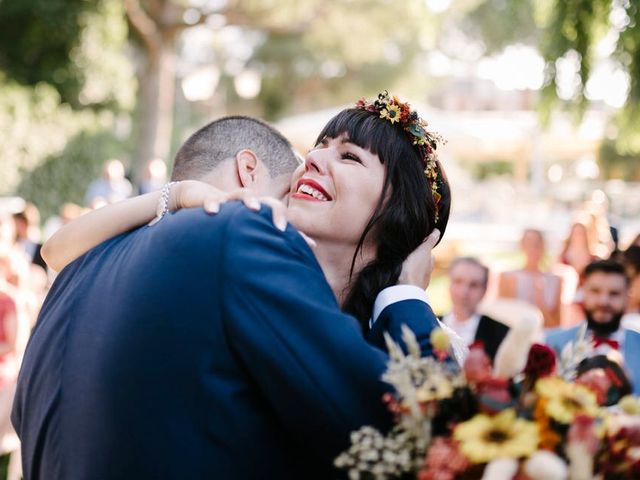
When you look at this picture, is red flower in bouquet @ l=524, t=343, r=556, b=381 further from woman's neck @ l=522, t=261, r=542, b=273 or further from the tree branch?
the tree branch

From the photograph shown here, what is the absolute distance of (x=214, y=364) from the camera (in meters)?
1.74

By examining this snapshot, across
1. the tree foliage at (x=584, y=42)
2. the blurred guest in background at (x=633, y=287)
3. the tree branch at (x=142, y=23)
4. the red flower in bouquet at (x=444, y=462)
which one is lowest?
the blurred guest in background at (x=633, y=287)

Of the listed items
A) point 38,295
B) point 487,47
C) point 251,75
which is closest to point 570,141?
point 251,75

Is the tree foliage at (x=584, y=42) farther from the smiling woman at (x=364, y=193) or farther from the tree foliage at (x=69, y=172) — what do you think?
the tree foliage at (x=69, y=172)

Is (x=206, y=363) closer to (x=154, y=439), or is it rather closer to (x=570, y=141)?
(x=154, y=439)

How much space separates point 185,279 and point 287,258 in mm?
224

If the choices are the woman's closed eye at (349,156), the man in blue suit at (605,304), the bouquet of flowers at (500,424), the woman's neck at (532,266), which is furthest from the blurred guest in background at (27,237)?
the bouquet of flowers at (500,424)

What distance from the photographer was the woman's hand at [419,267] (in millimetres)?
2445

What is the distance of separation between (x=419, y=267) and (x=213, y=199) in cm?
83

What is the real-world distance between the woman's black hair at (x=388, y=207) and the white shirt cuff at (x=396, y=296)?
41 centimetres

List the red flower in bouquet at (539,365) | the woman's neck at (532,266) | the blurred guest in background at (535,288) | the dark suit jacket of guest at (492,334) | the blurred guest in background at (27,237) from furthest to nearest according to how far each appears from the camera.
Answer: the blurred guest in background at (27,237) → the woman's neck at (532,266) → the blurred guest in background at (535,288) → the dark suit jacket of guest at (492,334) → the red flower in bouquet at (539,365)

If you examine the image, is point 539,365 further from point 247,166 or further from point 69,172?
point 69,172

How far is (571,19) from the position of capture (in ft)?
17.0

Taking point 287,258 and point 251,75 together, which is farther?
point 251,75
